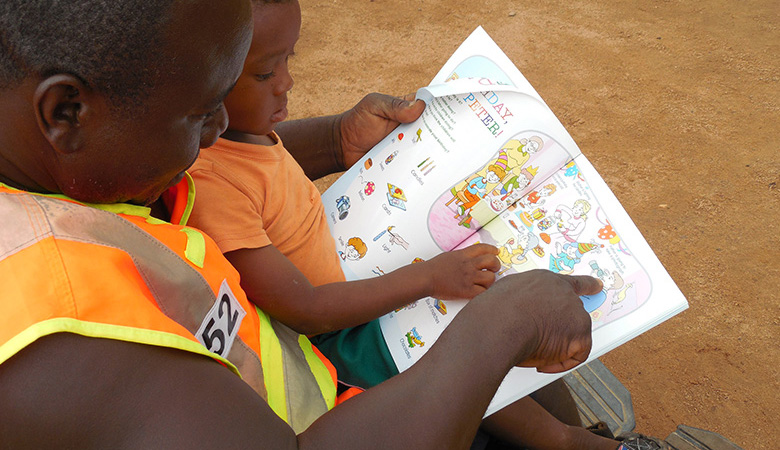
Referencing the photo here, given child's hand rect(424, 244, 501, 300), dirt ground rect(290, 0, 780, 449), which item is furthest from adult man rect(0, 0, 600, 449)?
dirt ground rect(290, 0, 780, 449)

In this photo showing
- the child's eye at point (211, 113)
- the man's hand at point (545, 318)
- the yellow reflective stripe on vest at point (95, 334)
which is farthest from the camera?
the man's hand at point (545, 318)

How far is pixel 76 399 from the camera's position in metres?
0.59

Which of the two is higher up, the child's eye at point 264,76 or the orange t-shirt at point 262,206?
the child's eye at point 264,76

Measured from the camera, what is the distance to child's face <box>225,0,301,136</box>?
1.12 meters

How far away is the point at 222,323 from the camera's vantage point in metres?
0.90

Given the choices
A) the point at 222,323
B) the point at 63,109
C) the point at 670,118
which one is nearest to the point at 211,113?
the point at 63,109

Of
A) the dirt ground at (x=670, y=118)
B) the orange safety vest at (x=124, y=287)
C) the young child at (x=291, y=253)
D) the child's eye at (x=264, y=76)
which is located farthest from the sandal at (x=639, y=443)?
the child's eye at (x=264, y=76)

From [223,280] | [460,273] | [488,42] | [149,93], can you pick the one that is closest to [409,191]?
[460,273]

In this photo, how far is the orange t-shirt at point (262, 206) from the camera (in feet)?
3.68

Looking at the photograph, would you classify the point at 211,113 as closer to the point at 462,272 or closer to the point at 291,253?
the point at 291,253

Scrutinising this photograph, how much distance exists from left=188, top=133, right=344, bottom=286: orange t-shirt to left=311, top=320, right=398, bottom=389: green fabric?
0.44 ft

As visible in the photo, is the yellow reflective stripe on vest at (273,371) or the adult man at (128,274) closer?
the adult man at (128,274)

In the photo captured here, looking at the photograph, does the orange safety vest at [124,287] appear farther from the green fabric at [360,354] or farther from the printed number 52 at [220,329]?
the green fabric at [360,354]

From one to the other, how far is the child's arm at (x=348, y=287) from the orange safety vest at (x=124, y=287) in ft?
0.43
